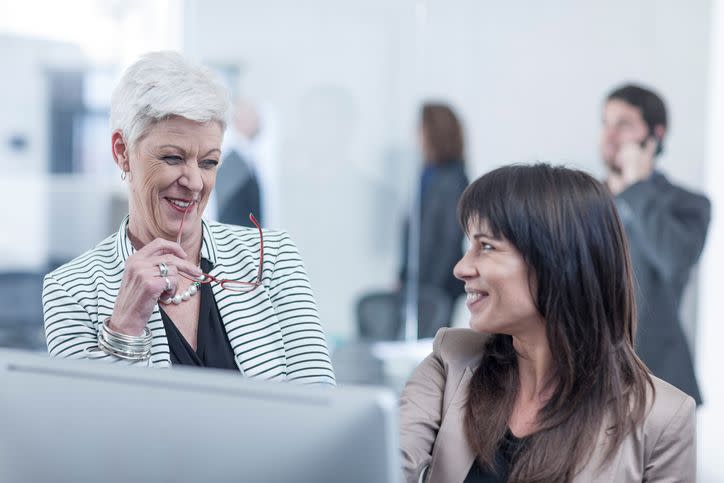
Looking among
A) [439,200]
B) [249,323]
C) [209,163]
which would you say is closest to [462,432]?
[249,323]

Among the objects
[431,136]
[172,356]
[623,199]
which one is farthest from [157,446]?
[431,136]

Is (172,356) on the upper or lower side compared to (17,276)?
upper

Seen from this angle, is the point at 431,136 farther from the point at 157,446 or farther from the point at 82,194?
the point at 157,446

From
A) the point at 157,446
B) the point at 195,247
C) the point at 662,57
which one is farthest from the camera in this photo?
the point at 662,57

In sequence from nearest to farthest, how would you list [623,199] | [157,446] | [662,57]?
[157,446] → [623,199] → [662,57]

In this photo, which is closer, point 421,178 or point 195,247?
point 195,247

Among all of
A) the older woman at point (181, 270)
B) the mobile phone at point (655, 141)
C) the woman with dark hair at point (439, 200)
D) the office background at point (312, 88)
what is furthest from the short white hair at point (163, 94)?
the office background at point (312, 88)

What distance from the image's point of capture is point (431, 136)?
5074mm

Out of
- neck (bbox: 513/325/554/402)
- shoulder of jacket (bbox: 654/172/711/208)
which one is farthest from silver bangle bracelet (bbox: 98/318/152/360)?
shoulder of jacket (bbox: 654/172/711/208)

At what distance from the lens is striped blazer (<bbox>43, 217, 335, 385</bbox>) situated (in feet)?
5.32

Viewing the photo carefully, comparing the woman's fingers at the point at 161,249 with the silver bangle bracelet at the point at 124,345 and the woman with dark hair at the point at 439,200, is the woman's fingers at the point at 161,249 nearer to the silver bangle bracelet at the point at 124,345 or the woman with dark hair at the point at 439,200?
the silver bangle bracelet at the point at 124,345

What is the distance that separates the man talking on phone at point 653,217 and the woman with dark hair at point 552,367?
199cm

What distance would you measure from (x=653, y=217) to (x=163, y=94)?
8.92 feet

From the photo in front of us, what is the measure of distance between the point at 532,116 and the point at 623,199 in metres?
1.27
